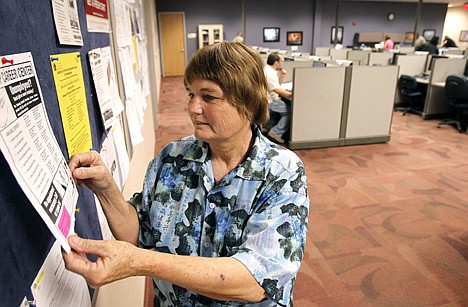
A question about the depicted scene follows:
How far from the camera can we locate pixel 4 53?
0.41 m

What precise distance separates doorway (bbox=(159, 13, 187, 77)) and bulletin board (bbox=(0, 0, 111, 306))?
12016 mm

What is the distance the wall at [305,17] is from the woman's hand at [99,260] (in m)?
12.6

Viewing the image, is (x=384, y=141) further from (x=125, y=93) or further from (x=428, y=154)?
(x=125, y=93)

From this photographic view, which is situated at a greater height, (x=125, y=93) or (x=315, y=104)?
(x=125, y=93)

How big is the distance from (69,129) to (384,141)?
464 centimetres

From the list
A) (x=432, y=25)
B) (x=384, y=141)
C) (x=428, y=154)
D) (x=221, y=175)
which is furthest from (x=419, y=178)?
(x=432, y=25)

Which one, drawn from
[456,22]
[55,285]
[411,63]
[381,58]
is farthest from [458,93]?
[456,22]

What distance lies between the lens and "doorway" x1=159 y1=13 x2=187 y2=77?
1209cm

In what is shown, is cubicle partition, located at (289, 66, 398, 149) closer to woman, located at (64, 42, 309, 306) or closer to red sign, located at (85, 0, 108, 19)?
red sign, located at (85, 0, 108, 19)

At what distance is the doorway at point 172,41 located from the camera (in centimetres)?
1209

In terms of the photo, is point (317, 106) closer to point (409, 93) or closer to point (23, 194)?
point (409, 93)

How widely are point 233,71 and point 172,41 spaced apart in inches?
485

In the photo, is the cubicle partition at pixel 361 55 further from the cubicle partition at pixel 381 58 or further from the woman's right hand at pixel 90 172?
the woman's right hand at pixel 90 172

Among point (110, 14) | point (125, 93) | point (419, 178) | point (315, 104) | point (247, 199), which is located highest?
point (110, 14)
